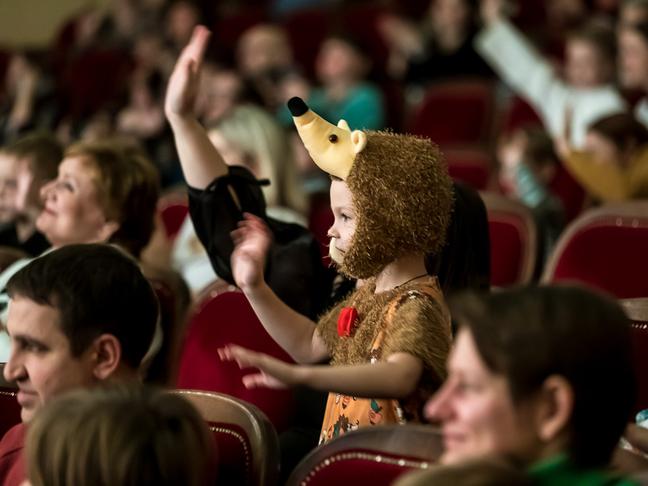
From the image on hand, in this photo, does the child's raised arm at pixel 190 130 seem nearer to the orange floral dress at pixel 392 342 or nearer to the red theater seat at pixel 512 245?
the orange floral dress at pixel 392 342

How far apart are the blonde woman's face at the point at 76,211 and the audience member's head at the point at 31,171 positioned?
37 centimetres

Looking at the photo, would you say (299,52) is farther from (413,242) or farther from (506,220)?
(413,242)

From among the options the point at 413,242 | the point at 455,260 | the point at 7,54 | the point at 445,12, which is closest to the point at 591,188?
the point at 455,260

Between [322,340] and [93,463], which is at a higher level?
[93,463]

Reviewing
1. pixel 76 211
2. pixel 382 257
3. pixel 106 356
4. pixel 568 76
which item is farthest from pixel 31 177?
pixel 568 76

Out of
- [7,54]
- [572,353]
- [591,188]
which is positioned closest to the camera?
[572,353]

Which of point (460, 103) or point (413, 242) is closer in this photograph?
point (413, 242)

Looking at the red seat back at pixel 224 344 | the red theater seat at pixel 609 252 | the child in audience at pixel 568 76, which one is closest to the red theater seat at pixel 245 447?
the red seat back at pixel 224 344

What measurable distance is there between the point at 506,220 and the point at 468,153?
1.41 metres

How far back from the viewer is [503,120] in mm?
5457

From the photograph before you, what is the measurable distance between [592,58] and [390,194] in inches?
126

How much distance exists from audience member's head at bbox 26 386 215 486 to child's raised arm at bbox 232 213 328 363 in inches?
22.2

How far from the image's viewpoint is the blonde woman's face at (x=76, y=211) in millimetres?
2654

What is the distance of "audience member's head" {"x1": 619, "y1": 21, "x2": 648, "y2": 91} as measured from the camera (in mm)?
4758
